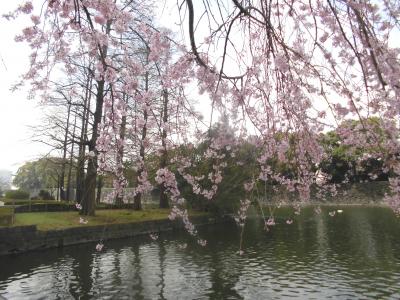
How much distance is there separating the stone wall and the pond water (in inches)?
21.4

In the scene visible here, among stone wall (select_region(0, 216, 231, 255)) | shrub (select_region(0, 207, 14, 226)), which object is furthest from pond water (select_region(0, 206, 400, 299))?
shrub (select_region(0, 207, 14, 226))

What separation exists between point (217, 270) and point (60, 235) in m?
7.49

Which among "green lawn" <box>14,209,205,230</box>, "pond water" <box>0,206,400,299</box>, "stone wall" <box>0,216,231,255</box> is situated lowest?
"pond water" <box>0,206,400,299</box>

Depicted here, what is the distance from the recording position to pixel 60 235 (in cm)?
1675

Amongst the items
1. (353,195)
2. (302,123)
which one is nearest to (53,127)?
(302,123)

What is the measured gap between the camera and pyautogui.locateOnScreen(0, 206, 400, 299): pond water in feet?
32.3

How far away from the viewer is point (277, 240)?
17703 mm

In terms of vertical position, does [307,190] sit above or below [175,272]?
above

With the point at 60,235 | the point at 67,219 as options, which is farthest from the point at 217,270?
the point at 67,219

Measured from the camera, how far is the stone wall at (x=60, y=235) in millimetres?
14727

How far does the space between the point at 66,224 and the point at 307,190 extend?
13485 mm

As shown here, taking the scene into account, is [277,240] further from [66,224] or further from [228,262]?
[66,224]

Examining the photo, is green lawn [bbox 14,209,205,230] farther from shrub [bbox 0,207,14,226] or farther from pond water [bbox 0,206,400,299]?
pond water [bbox 0,206,400,299]

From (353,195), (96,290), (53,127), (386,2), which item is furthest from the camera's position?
(353,195)
